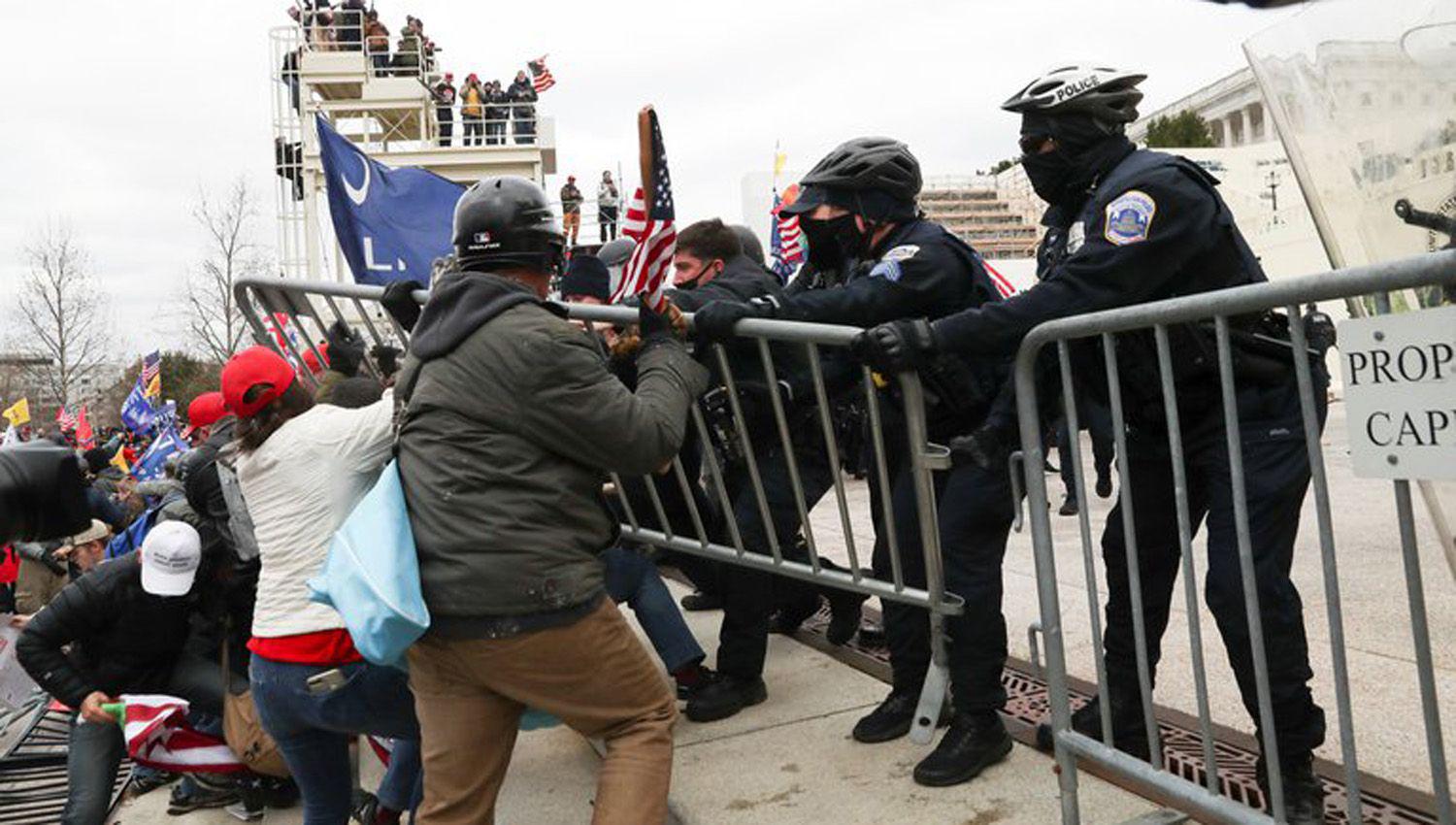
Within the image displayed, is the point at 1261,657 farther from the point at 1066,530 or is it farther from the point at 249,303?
the point at 1066,530

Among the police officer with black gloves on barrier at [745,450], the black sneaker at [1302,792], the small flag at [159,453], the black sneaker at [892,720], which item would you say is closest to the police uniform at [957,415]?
the police officer with black gloves on barrier at [745,450]

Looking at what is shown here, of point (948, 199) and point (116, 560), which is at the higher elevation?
point (948, 199)

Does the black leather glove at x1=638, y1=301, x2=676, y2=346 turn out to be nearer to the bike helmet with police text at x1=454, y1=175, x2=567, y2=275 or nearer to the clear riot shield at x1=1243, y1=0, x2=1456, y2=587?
the bike helmet with police text at x1=454, y1=175, x2=567, y2=275

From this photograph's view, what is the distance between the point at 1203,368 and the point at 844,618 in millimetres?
2669

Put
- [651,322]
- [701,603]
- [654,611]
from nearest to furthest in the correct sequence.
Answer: [651,322], [654,611], [701,603]

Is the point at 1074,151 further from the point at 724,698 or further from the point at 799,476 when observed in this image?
the point at 724,698

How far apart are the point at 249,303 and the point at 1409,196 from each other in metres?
4.57

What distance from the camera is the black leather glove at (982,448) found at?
10.2 feet

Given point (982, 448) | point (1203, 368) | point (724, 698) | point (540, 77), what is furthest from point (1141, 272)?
point (540, 77)

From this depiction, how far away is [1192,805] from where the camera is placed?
237 cm

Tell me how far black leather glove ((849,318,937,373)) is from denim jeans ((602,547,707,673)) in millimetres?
1703

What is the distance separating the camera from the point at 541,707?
252cm

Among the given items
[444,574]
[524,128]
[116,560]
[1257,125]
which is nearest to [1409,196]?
[444,574]

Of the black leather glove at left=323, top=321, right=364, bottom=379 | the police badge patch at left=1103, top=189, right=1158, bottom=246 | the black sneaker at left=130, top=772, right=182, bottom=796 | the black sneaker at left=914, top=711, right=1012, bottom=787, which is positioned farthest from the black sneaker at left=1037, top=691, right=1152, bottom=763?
the black sneaker at left=130, top=772, right=182, bottom=796
